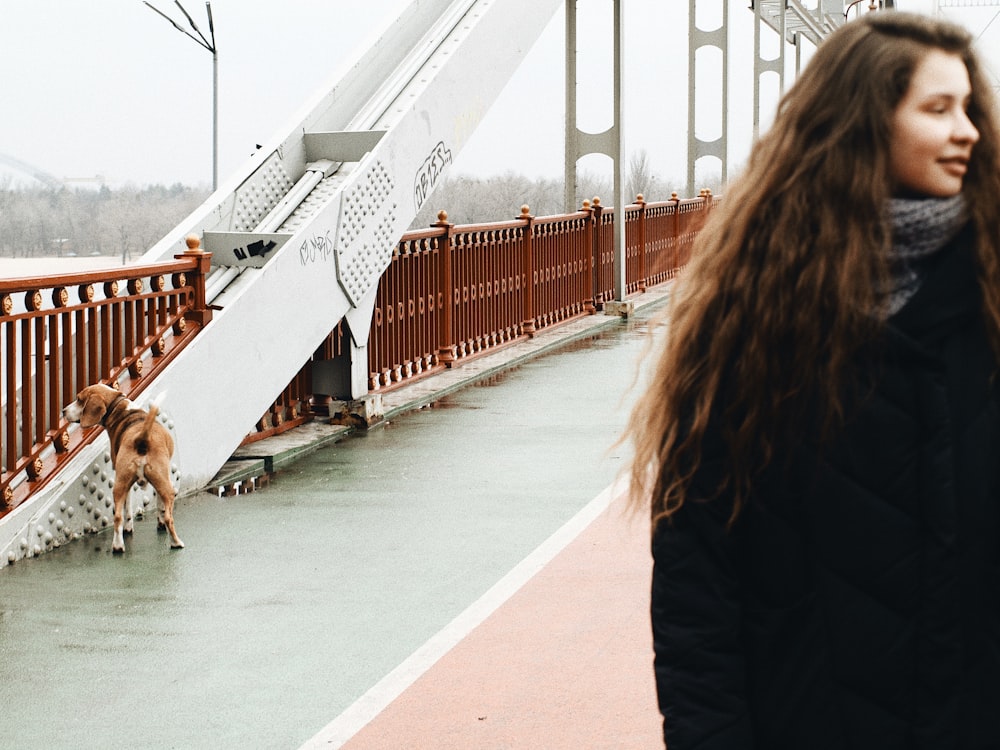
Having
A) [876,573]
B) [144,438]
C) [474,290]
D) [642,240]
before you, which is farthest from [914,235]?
[642,240]

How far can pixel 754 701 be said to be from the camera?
209cm

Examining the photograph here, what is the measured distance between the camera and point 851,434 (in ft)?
6.45

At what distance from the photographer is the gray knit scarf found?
6.52 feet

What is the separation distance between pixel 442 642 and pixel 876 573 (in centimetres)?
335

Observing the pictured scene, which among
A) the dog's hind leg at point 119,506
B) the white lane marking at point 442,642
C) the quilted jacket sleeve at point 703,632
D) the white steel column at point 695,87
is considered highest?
the white steel column at point 695,87

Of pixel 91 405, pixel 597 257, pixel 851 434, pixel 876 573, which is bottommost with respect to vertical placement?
pixel 91 405

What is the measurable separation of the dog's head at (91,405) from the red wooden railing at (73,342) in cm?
12

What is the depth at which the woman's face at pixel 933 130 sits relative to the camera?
1.97 meters

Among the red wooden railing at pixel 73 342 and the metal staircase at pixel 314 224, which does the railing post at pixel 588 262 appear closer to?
the metal staircase at pixel 314 224

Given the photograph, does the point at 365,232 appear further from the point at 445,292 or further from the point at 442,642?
the point at 442,642

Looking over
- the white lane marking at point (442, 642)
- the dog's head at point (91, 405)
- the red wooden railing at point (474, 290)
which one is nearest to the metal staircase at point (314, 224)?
the dog's head at point (91, 405)

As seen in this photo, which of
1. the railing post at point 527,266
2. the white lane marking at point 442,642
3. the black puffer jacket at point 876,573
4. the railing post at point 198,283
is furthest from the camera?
the railing post at point 527,266

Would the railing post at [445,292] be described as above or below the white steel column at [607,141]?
below

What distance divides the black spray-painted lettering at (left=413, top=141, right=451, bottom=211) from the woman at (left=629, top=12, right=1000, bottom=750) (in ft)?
27.6
